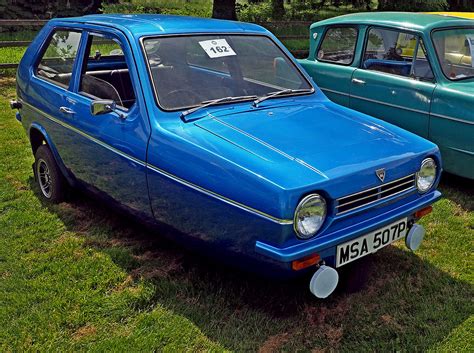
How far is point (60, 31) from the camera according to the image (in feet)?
15.0

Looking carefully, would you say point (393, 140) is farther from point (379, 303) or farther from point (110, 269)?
point (110, 269)

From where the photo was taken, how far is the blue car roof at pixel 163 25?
373 cm

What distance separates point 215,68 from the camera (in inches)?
147

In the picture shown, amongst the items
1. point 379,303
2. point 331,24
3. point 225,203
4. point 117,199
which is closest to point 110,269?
point 117,199

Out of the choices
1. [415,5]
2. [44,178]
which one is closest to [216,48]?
[44,178]

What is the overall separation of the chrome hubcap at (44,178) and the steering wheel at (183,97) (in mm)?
1811

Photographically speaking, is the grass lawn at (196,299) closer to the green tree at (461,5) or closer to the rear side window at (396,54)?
the rear side window at (396,54)

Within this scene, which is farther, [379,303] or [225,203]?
[379,303]

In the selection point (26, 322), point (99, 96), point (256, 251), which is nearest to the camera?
point (256, 251)

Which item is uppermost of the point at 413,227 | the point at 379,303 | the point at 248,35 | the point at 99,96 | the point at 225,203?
the point at 248,35

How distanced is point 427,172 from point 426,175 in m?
0.02

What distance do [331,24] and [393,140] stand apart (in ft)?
11.2

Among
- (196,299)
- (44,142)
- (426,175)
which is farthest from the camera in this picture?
(44,142)

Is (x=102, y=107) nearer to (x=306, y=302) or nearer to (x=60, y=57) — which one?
(x=60, y=57)
